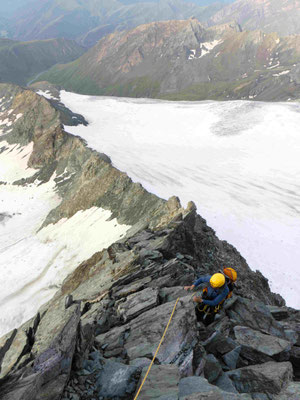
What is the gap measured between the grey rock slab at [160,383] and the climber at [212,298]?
311cm

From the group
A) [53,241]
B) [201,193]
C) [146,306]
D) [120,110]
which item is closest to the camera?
[146,306]

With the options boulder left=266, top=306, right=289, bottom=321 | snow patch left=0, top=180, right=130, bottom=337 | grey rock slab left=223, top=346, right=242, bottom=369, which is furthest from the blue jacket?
snow patch left=0, top=180, right=130, bottom=337

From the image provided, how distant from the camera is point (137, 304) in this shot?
1136 centimetres

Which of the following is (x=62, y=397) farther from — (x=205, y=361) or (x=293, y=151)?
(x=293, y=151)

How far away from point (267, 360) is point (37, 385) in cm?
720

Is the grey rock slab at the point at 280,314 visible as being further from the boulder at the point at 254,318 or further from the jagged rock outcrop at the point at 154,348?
the boulder at the point at 254,318

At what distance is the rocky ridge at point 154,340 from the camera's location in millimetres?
7461

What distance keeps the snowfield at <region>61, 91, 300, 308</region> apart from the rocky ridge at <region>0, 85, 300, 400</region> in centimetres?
880

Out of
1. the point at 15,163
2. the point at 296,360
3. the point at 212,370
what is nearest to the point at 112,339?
the point at 212,370

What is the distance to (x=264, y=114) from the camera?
7512cm

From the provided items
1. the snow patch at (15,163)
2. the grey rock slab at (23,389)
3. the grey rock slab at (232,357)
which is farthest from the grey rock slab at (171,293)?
the snow patch at (15,163)

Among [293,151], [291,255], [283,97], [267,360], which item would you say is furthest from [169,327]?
[283,97]

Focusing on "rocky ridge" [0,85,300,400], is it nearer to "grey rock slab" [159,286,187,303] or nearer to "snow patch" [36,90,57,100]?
"grey rock slab" [159,286,187,303]

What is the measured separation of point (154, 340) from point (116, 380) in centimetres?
198
